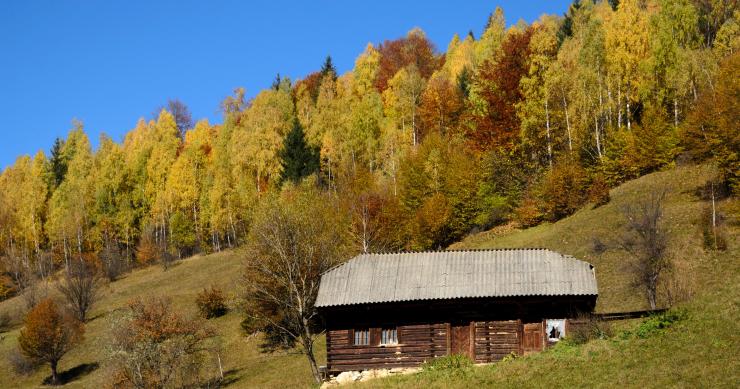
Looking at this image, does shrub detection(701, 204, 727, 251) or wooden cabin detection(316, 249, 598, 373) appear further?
shrub detection(701, 204, 727, 251)

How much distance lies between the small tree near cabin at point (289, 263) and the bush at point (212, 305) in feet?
20.2

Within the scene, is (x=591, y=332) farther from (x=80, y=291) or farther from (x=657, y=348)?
(x=80, y=291)

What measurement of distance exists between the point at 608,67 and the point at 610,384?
143ft

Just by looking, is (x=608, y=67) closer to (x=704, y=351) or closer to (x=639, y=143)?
(x=639, y=143)

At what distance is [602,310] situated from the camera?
38.3m

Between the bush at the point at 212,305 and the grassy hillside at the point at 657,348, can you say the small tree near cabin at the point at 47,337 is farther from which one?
the grassy hillside at the point at 657,348

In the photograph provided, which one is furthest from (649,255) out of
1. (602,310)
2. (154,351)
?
(154,351)

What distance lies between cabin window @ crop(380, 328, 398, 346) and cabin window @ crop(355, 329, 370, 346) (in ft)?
2.05

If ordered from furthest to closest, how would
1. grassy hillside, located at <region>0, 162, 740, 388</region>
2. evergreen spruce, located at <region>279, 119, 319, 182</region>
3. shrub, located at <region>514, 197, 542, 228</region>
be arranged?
evergreen spruce, located at <region>279, 119, 319, 182</region>
shrub, located at <region>514, 197, 542, 228</region>
grassy hillside, located at <region>0, 162, 740, 388</region>

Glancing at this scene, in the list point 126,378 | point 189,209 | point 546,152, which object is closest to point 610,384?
point 126,378

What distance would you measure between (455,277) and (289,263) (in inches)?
365

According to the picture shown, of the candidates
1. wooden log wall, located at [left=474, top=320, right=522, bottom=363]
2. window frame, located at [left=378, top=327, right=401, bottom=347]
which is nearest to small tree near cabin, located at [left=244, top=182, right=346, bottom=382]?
Answer: window frame, located at [left=378, top=327, right=401, bottom=347]

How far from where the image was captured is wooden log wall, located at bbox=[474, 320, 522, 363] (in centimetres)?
3331

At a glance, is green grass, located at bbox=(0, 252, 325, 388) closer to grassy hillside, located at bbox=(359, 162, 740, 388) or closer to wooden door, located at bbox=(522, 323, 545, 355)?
wooden door, located at bbox=(522, 323, 545, 355)
